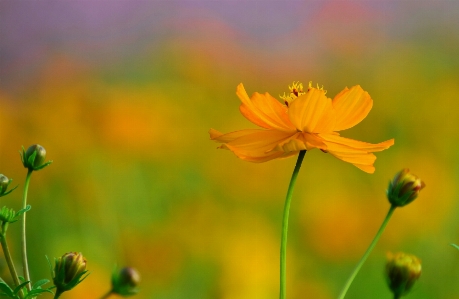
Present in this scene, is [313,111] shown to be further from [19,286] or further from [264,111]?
[19,286]

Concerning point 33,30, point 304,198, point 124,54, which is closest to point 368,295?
point 304,198

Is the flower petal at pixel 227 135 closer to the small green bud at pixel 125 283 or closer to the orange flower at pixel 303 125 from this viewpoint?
the orange flower at pixel 303 125

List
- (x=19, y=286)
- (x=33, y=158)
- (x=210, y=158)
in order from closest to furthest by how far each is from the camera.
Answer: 1. (x=19, y=286)
2. (x=33, y=158)
3. (x=210, y=158)

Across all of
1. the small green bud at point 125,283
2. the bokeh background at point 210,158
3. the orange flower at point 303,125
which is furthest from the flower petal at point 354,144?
the bokeh background at point 210,158

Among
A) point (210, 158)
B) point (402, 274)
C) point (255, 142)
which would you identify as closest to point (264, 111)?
point (255, 142)

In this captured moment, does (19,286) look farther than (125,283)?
No

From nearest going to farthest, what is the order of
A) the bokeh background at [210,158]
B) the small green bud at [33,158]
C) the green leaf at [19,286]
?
the green leaf at [19,286], the small green bud at [33,158], the bokeh background at [210,158]

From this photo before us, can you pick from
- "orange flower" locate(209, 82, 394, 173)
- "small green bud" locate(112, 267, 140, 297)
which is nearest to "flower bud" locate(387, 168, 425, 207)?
"orange flower" locate(209, 82, 394, 173)
